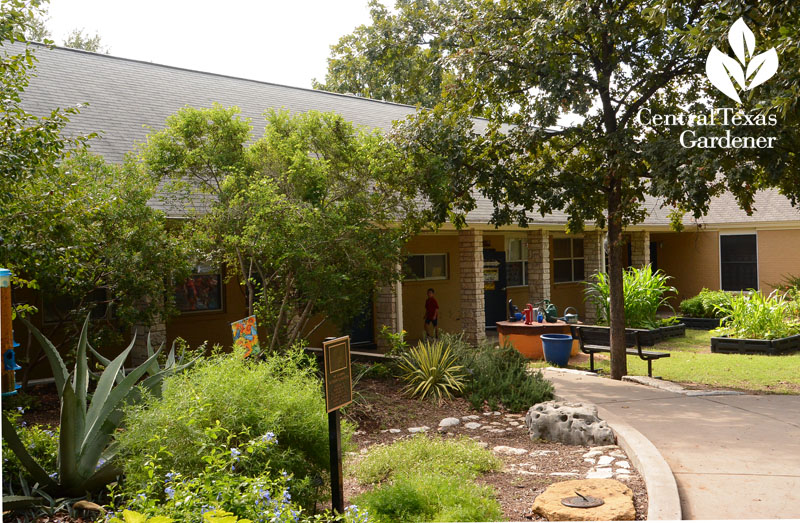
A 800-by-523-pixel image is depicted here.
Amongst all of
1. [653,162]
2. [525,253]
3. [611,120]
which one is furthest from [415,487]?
[525,253]

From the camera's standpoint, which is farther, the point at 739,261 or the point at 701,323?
the point at 739,261

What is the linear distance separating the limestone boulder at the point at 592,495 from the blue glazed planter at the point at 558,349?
8.22 m

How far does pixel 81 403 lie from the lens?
516 centimetres

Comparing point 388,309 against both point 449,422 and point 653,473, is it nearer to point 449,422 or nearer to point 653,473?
point 449,422

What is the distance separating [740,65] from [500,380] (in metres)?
5.04

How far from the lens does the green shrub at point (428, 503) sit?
16.1 feet

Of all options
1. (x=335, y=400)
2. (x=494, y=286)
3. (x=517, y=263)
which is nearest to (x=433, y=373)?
(x=335, y=400)

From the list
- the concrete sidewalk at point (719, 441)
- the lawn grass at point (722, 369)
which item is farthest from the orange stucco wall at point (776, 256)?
the concrete sidewalk at point (719, 441)

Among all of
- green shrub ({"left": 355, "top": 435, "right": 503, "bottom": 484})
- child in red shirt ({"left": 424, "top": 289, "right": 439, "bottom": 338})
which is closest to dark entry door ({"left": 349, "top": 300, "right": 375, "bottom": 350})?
child in red shirt ({"left": 424, "top": 289, "right": 439, "bottom": 338})

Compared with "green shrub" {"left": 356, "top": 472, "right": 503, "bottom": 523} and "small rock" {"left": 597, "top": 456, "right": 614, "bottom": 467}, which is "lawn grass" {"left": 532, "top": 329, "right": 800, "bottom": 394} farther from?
"green shrub" {"left": 356, "top": 472, "right": 503, "bottom": 523}

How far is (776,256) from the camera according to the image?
23406mm

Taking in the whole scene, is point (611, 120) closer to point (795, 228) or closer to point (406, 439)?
point (406, 439)

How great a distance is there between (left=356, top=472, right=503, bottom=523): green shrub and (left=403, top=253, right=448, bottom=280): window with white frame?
42.2 feet

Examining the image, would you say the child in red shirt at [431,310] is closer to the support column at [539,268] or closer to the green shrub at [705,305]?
the support column at [539,268]
